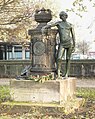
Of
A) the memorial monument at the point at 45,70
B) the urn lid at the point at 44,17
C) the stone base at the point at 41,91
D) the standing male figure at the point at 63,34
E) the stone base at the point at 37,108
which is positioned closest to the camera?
the stone base at the point at 37,108

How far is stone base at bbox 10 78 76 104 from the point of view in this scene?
11.7m

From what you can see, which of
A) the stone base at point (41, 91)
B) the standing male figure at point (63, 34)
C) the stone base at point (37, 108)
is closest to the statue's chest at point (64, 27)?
the standing male figure at point (63, 34)

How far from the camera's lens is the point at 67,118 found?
10.3 meters

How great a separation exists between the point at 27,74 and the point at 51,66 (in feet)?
2.82

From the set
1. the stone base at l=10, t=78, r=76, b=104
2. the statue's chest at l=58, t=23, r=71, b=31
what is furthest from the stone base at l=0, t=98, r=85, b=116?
the statue's chest at l=58, t=23, r=71, b=31

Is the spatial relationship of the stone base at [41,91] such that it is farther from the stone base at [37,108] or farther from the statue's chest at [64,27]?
the statue's chest at [64,27]

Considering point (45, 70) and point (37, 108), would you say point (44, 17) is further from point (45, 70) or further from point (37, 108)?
point (37, 108)

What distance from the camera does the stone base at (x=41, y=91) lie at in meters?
11.7

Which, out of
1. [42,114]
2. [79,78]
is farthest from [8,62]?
[42,114]

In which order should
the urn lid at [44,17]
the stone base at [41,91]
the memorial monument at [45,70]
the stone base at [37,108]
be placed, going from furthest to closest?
the urn lid at [44,17]
the memorial monument at [45,70]
the stone base at [41,91]
the stone base at [37,108]

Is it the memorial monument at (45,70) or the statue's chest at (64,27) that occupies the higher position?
the statue's chest at (64,27)

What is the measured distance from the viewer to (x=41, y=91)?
1187 cm

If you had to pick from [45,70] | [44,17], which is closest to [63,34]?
[44,17]

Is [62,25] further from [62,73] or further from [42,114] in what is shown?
[42,114]
